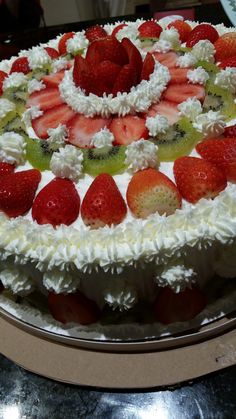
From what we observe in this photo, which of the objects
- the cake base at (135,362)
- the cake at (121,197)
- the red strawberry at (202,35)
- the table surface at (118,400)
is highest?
the red strawberry at (202,35)

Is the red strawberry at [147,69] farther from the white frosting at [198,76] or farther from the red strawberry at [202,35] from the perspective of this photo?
the red strawberry at [202,35]

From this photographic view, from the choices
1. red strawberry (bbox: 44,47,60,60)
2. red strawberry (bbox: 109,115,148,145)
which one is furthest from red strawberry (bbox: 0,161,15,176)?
red strawberry (bbox: 44,47,60,60)

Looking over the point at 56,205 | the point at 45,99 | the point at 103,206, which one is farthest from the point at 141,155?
the point at 45,99

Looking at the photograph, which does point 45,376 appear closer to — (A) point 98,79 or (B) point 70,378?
(B) point 70,378

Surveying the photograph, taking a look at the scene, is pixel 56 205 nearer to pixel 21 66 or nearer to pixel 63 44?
pixel 21 66

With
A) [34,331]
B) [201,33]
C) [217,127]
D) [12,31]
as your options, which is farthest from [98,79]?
[12,31]

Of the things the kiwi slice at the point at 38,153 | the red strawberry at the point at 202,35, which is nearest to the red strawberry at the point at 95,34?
the red strawberry at the point at 202,35
